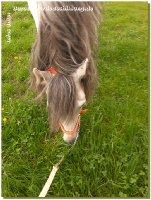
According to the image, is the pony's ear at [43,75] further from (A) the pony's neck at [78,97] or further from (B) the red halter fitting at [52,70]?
(A) the pony's neck at [78,97]

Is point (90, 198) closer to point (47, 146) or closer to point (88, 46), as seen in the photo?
point (47, 146)

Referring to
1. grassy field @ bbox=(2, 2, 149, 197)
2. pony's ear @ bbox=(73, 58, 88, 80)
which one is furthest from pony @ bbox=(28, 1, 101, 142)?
grassy field @ bbox=(2, 2, 149, 197)

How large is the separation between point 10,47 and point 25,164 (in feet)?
3.73

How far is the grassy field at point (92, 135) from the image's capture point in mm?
1915

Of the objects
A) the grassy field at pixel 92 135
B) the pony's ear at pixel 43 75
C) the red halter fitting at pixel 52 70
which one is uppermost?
the red halter fitting at pixel 52 70

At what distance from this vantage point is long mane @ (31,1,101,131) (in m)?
1.59

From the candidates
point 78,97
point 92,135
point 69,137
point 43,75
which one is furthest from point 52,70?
point 92,135

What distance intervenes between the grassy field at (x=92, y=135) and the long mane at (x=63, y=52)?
40cm

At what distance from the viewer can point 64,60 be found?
167 centimetres

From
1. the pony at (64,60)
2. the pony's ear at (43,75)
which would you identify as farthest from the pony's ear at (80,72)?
the pony's ear at (43,75)

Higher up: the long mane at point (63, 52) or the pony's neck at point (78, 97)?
the long mane at point (63, 52)

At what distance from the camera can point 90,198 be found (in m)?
1.88

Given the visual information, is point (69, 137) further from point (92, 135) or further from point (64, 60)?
point (64, 60)

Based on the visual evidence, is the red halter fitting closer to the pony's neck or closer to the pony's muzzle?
the pony's neck
